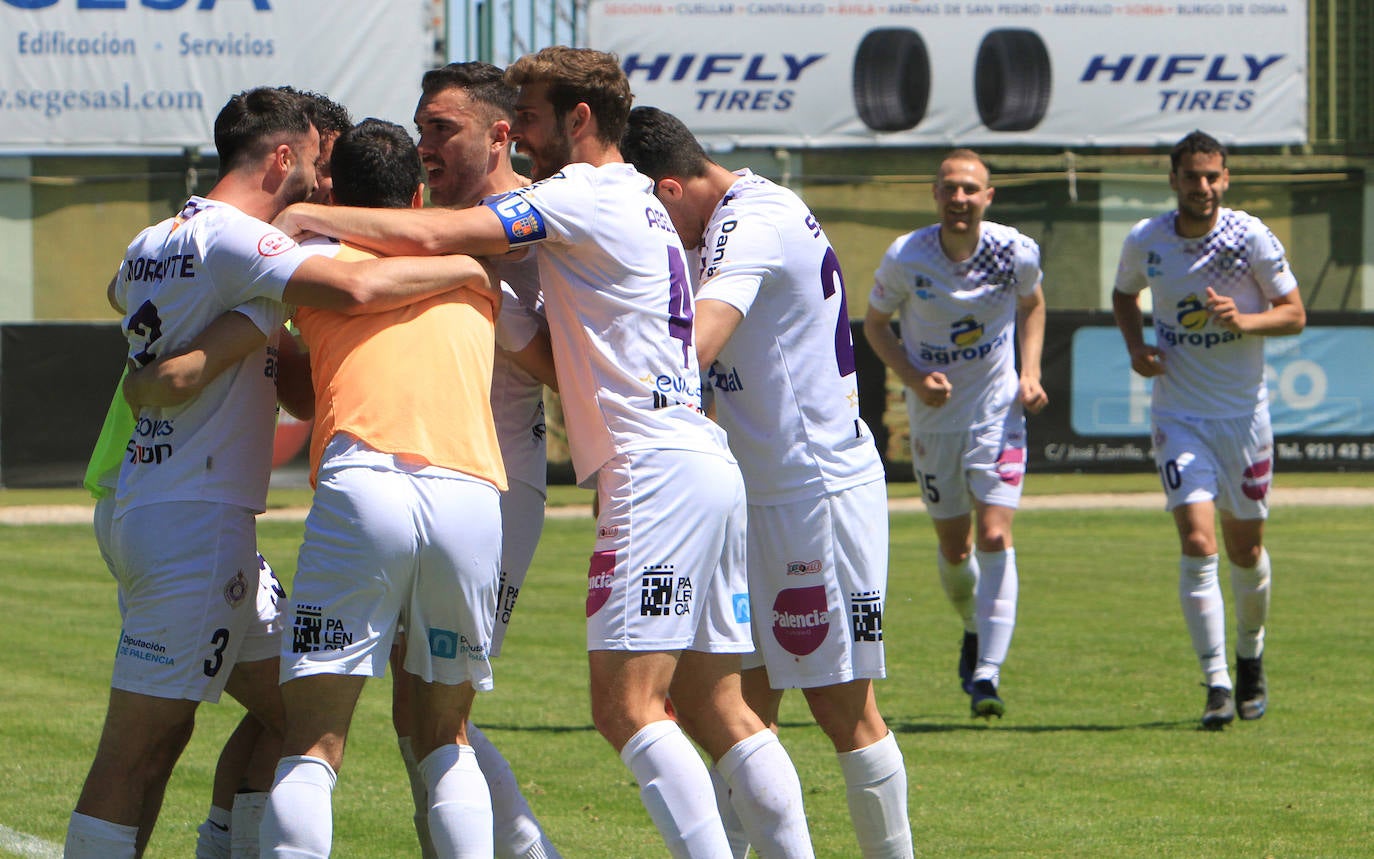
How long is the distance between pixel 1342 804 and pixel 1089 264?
2533 cm

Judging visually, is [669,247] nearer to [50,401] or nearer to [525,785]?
[525,785]

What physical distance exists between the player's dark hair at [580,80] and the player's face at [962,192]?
4.39 meters

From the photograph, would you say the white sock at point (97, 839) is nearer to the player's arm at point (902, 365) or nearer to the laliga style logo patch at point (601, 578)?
the laliga style logo patch at point (601, 578)

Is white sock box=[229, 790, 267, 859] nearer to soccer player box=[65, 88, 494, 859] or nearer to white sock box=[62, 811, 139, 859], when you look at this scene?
soccer player box=[65, 88, 494, 859]

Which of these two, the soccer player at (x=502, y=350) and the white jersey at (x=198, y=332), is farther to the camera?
A: the soccer player at (x=502, y=350)

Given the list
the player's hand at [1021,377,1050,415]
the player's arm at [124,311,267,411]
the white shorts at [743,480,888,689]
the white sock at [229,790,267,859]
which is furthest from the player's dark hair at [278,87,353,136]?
the player's hand at [1021,377,1050,415]

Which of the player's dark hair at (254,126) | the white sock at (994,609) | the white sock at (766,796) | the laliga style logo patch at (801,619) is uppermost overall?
the player's dark hair at (254,126)

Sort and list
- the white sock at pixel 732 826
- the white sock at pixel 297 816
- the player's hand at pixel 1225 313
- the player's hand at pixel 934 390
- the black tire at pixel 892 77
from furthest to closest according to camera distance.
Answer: the black tire at pixel 892 77
the player's hand at pixel 934 390
the player's hand at pixel 1225 313
the white sock at pixel 732 826
the white sock at pixel 297 816

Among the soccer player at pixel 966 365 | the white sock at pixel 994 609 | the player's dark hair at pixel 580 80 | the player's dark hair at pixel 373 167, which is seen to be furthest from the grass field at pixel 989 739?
the player's dark hair at pixel 580 80

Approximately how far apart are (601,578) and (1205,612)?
15.4 ft

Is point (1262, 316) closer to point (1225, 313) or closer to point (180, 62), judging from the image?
point (1225, 313)

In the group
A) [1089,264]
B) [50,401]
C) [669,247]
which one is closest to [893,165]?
[1089,264]

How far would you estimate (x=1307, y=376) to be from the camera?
24.0m

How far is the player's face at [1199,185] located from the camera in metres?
8.34
